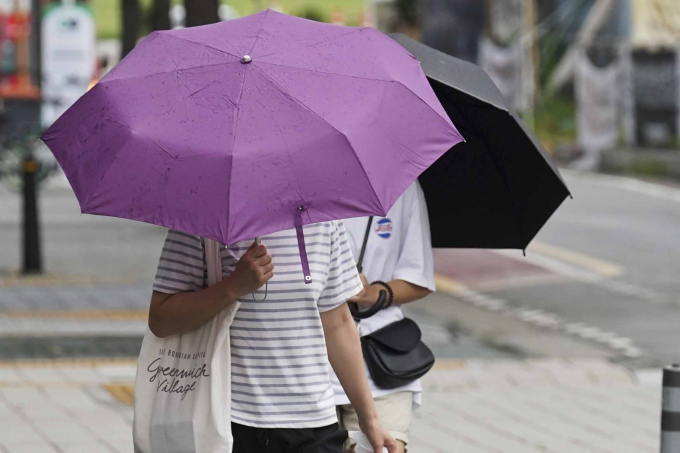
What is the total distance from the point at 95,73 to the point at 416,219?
83.9 feet

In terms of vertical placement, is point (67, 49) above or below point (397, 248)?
above

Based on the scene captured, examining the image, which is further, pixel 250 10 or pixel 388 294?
pixel 250 10

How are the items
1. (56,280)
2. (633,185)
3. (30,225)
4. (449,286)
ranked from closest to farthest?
(56,280)
(30,225)
(449,286)
(633,185)

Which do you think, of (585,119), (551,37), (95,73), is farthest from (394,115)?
(551,37)

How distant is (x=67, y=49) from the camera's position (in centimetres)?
2678

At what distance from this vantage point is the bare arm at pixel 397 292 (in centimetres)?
371

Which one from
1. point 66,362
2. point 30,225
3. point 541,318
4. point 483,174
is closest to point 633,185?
point 541,318

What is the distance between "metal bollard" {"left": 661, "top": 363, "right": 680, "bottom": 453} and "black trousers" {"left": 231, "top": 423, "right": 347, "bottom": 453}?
1.77m

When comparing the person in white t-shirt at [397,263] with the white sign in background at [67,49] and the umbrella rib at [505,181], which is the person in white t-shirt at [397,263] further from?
the white sign in background at [67,49]

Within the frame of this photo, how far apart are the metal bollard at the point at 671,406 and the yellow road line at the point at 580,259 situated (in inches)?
356

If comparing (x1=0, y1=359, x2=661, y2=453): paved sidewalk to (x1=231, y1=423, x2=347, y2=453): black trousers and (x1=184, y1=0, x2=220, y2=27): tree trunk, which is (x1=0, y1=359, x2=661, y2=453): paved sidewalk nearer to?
(x1=184, y1=0, x2=220, y2=27): tree trunk

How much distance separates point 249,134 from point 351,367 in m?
0.76

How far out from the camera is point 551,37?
32.9m

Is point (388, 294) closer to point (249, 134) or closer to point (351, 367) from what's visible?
point (351, 367)
